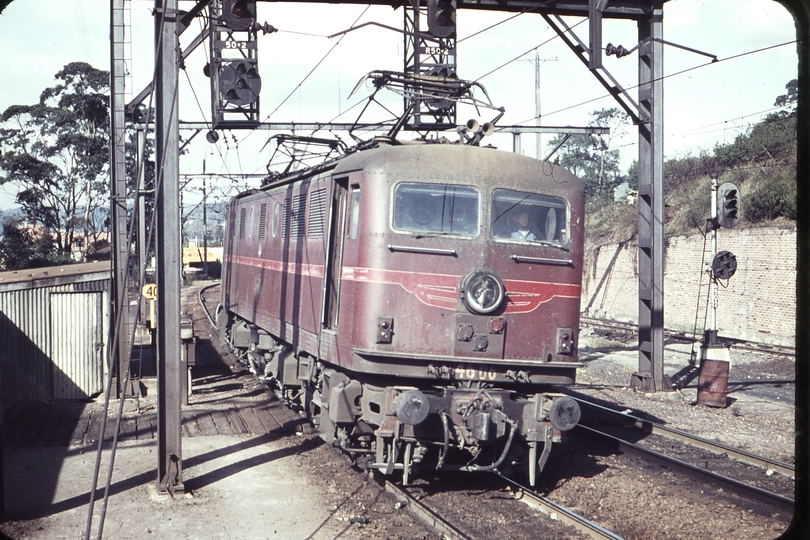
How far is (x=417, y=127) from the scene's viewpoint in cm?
1706

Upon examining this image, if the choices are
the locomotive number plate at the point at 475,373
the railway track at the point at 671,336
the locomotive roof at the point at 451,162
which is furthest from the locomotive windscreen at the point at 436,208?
the railway track at the point at 671,336

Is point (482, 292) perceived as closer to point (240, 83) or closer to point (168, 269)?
point (168, 269)

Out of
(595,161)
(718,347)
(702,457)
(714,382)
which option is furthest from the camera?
(595,161)

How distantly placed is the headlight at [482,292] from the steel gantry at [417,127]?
2919 millimetres

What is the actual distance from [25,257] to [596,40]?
34.5m

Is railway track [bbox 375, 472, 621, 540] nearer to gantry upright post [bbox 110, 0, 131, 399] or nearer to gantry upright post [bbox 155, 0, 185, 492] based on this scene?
gantry upright post [bbox 155, 0, 185, 492]

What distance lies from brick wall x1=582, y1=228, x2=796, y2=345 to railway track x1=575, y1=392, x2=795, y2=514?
10.2 metres

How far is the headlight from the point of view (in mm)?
7887

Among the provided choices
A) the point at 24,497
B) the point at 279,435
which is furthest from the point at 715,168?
the point at 24,497

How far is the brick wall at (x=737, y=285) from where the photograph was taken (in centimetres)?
2239

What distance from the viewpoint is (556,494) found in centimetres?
832

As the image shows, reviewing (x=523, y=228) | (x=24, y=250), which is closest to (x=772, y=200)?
(x=523, y=228)

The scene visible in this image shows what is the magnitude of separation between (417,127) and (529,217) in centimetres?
916

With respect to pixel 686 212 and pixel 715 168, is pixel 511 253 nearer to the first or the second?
pixel 686 212
